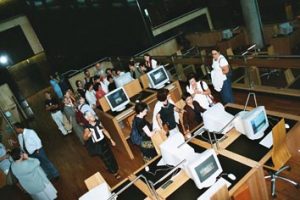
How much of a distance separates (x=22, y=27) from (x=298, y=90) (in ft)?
39.6

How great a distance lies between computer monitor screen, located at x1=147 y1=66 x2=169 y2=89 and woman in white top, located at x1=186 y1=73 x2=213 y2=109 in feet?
4.96

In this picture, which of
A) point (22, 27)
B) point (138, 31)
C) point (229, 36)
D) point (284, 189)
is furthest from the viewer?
point (22, 27)

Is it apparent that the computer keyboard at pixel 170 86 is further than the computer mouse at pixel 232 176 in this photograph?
Yes

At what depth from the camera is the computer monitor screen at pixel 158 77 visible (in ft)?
21.5

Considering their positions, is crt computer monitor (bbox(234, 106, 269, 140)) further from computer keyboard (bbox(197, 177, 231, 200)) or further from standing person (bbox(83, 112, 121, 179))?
standing person (bbox(83, 112, 121, 179))

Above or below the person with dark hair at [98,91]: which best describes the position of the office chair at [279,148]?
below

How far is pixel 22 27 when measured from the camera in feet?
44.5

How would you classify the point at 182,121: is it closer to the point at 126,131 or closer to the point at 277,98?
the point at 126,131

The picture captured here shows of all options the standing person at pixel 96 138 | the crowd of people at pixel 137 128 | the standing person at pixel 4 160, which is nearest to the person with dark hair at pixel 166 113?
the crowd of people at pixel 137 128

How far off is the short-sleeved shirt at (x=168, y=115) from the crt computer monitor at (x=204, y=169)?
1586 mm

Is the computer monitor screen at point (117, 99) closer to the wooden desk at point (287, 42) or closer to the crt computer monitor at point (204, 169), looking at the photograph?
the crt computer monitor at point (204, 169)

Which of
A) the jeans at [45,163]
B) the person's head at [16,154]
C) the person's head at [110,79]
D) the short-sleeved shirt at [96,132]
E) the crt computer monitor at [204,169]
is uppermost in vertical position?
the person's head at [110,79]

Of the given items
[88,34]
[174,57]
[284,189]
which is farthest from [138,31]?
[284,189]

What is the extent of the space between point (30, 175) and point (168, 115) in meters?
2.50
